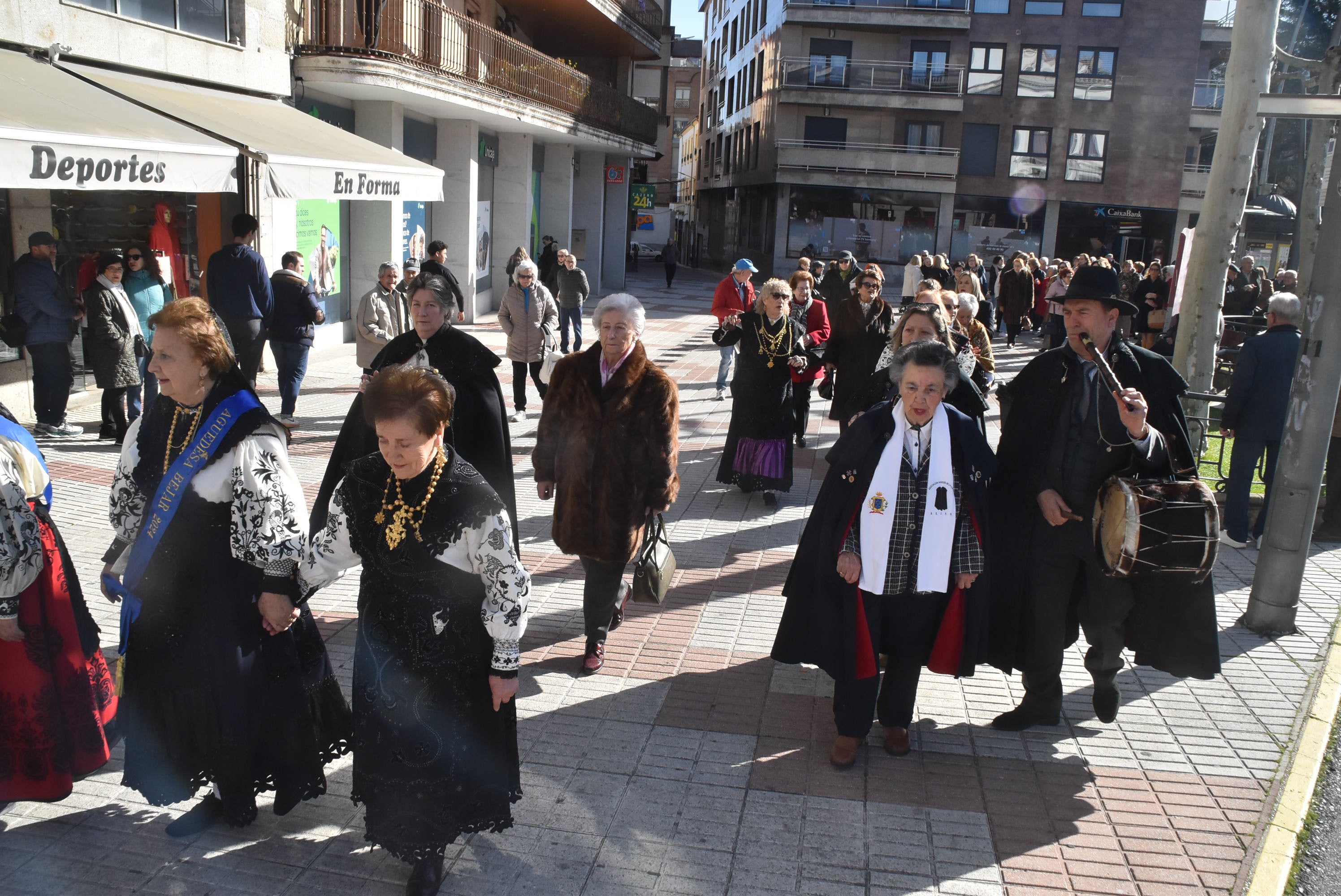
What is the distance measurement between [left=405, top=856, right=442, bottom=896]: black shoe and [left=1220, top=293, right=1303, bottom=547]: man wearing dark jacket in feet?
20.9

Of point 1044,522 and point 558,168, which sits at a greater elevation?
point 558,168

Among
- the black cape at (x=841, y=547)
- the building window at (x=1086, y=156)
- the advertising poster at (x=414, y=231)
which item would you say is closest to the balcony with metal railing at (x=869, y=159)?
the building window at (x=1086, y=156)

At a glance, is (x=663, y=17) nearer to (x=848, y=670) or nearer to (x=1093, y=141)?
(x=1093, y=141)

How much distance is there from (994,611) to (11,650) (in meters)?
3.79

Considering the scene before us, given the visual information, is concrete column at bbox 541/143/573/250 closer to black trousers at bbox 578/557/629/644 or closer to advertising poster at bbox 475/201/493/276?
advertising poster at bbox 475/201/493/276

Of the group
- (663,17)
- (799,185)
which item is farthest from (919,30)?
(663,17)

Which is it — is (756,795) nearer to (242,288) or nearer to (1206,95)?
(242,288)

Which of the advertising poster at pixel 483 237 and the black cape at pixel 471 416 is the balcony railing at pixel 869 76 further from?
the black cape at pixel 471 416

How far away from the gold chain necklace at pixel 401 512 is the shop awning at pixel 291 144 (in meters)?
7.77

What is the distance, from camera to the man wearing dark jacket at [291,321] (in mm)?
10508

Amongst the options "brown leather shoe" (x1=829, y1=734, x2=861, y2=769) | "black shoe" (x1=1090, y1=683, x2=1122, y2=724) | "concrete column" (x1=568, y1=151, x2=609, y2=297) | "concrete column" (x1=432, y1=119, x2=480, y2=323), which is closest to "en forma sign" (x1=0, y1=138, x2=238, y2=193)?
"brown leather shoe" (x1=829, y1=734, x2=861, y2=769)

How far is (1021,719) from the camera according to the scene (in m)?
4.87

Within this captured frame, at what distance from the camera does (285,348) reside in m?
10.6

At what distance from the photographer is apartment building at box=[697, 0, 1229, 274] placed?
4191cm
